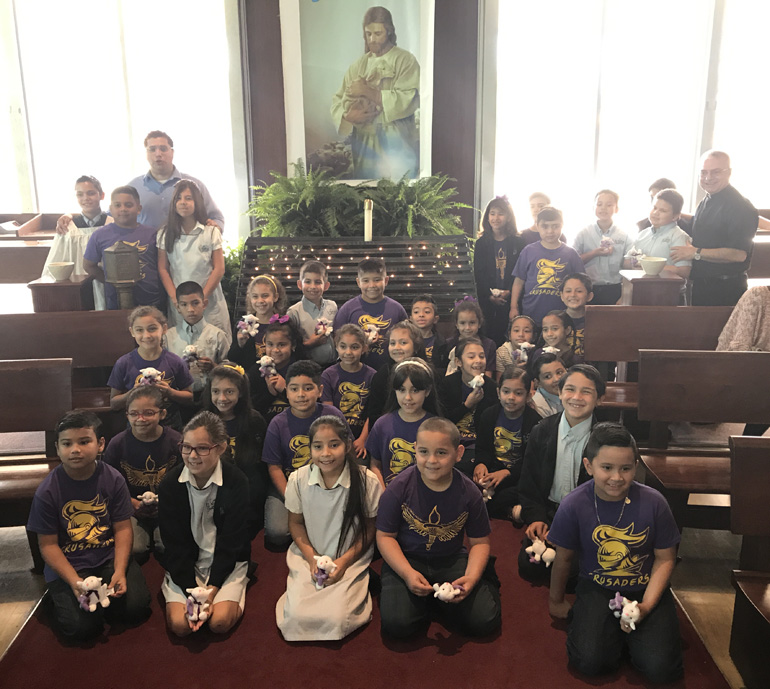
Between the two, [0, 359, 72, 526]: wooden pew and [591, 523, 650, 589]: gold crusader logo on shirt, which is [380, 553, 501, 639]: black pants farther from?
[0, 359, 72, 526]: wooden pew

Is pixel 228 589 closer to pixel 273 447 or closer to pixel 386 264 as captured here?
pixel 273 447

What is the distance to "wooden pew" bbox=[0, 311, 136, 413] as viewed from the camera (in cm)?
479

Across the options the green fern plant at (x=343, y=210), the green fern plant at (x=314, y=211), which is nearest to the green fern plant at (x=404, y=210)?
the green fern plant at (x=343, y=210)

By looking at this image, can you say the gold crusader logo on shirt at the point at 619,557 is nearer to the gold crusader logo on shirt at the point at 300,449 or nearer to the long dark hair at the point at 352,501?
the long dark hair at the point at 352,501

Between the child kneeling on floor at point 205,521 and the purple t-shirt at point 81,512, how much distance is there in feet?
0.80

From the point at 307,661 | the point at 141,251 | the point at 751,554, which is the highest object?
the point at 141,251

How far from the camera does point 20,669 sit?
294 cm

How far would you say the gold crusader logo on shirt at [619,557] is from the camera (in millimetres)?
2951

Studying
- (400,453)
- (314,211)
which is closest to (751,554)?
(400,453)

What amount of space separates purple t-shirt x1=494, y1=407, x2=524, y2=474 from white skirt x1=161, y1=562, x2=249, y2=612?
155 cm

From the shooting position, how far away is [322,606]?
3123mm

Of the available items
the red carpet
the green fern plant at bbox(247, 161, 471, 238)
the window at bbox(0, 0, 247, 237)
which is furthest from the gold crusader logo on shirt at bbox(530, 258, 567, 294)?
the window at bbox(0, 0, 247, 237)

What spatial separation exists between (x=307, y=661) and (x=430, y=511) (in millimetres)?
785

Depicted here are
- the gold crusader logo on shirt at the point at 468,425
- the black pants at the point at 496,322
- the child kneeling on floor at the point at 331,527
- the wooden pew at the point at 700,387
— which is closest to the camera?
the child kneeling on floor at the point at 331,527
